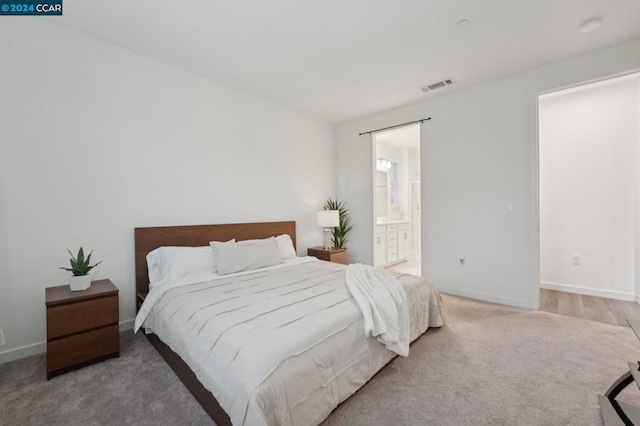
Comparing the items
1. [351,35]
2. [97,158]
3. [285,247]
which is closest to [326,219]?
[285,247]

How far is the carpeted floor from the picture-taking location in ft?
5.22

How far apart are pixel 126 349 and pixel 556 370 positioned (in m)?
3.57

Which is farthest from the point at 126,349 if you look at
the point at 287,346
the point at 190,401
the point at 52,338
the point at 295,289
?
the point at 287,346

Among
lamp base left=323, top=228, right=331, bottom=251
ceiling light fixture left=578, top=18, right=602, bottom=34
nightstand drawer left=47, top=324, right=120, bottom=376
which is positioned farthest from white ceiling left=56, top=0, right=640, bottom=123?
nightstand drawer left=47, top=324, right=120, bottom=376

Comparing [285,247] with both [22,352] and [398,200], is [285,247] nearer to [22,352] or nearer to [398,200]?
[22,352]

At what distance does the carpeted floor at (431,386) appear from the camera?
5.22 feet

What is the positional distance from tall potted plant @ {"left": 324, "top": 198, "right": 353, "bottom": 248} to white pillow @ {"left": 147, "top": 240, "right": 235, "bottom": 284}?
2573 millimetres

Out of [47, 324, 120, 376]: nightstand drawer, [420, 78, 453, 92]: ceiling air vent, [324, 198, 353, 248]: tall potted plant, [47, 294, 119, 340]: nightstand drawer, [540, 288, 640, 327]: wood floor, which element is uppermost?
[420, 78, 453, 92]: ceiling air vent

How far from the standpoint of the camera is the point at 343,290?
7.30 feet

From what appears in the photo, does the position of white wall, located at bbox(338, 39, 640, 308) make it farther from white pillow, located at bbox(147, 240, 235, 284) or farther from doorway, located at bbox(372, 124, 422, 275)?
white pillow, located at bbox(147, 240, 235, 284)

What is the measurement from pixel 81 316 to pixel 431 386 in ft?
8.76

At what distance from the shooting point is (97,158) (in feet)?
8.63

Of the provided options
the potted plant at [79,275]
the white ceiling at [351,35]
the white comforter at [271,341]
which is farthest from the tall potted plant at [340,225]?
the potted plant at [79,275]

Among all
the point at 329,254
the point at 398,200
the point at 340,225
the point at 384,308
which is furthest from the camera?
the point at 398,200
